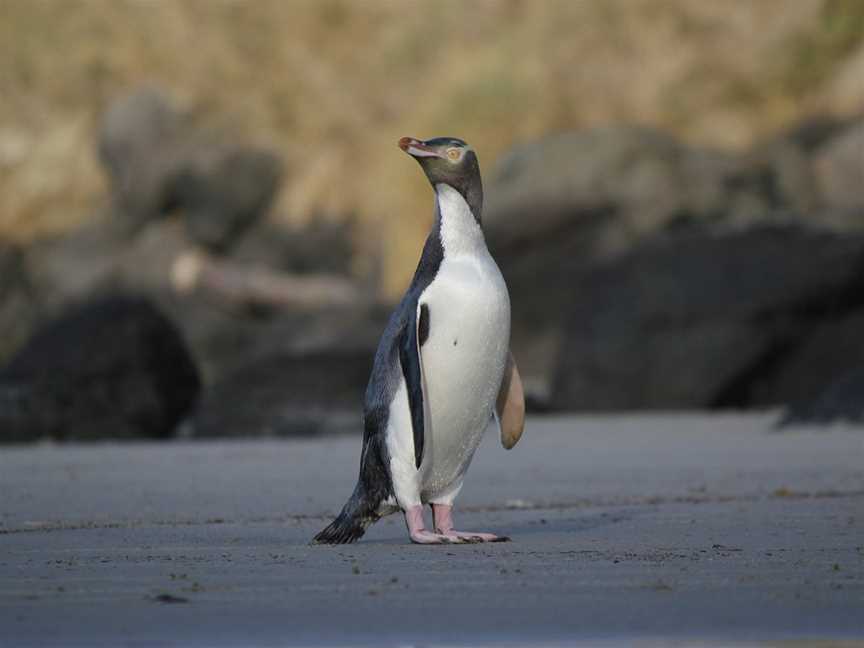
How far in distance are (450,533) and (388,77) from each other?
103ft

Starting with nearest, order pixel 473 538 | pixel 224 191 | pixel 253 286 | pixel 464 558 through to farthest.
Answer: pixel 464 558 → pixel 473 538 → pixel 253 286 → pixel 224 191

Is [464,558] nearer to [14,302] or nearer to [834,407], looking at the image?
[834,407]

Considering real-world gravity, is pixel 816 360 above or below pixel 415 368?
above

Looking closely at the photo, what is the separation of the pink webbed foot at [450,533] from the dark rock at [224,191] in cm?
2303

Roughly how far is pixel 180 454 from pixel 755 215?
10760mm

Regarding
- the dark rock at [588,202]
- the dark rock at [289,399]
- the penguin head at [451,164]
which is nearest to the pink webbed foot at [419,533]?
the penguin head at [451,164]

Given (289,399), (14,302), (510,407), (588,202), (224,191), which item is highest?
(224,191)

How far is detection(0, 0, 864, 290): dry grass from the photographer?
2477 centimetres

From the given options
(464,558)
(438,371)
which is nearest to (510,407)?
(438,371)

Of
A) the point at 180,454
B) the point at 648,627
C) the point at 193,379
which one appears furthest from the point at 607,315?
the point at 648,627

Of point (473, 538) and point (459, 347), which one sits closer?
point (473, 538)

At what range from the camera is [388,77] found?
3659 cm

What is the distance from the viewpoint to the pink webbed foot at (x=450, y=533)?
217 inches

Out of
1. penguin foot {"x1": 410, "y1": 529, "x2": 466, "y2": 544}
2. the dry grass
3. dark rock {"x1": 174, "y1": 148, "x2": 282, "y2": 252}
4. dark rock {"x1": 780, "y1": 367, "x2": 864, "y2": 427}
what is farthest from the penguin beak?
dark rock {"x1": 174, "y1": 148, "x2": 282, "y2": 252}
